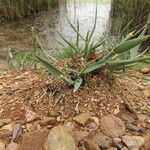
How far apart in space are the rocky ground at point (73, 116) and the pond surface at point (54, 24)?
124 inches

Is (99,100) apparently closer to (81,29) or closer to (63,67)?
(63,67)

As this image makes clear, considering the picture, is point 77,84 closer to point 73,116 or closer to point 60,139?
point 73,116

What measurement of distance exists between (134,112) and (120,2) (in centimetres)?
418

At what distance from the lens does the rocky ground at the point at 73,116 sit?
1.59 m

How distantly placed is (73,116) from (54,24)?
473 centimetres

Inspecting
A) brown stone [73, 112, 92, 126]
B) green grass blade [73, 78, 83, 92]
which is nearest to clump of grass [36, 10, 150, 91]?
green grass blade [73, 78, 83, 92]

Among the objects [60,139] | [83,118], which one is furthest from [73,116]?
[60,139]

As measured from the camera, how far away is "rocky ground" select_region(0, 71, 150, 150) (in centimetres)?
159

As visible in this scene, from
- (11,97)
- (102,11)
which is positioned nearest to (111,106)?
(11,97)

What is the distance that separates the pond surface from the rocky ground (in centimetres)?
314

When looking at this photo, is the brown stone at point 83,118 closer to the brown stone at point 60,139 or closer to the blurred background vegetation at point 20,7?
the brown stone at point 60,139

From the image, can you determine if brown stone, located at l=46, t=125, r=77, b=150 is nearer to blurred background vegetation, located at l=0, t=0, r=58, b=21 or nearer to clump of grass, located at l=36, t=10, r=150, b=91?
clump of grass, located at l=36, t=10, r=150, b=91

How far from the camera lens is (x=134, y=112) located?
178 centimetres

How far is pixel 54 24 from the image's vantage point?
20.7 ft
